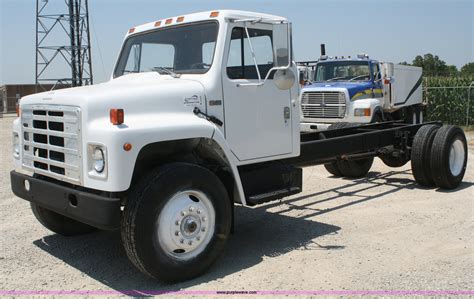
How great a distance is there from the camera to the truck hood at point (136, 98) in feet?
14.4

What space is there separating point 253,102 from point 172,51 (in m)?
A: 1.05

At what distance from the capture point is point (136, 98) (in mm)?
4586

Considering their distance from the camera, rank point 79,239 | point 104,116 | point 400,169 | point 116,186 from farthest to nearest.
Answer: point 400,169, point 79,239, point 104,116, point 116,186

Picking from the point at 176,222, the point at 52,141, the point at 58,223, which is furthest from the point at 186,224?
the point at 58,223

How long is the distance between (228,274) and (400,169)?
7.01 m

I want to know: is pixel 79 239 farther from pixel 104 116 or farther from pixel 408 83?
pixel 408 83

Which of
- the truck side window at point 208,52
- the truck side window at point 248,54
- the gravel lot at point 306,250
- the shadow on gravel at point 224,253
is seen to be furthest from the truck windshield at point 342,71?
the truck side window at point 208,52

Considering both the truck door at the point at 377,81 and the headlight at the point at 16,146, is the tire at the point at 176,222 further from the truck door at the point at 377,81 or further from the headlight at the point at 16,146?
the truck door at the point at 377,81

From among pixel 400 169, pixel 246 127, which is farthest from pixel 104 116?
pixel 400 169

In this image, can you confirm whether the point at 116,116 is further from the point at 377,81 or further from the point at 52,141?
the point at 377,81

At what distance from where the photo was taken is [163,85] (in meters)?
4.83

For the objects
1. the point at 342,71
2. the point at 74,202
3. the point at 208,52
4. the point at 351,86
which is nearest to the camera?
the point at 74,202

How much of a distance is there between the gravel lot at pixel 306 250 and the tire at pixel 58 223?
10 centimetres

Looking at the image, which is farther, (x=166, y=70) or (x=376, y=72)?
(x=376, y=72)
